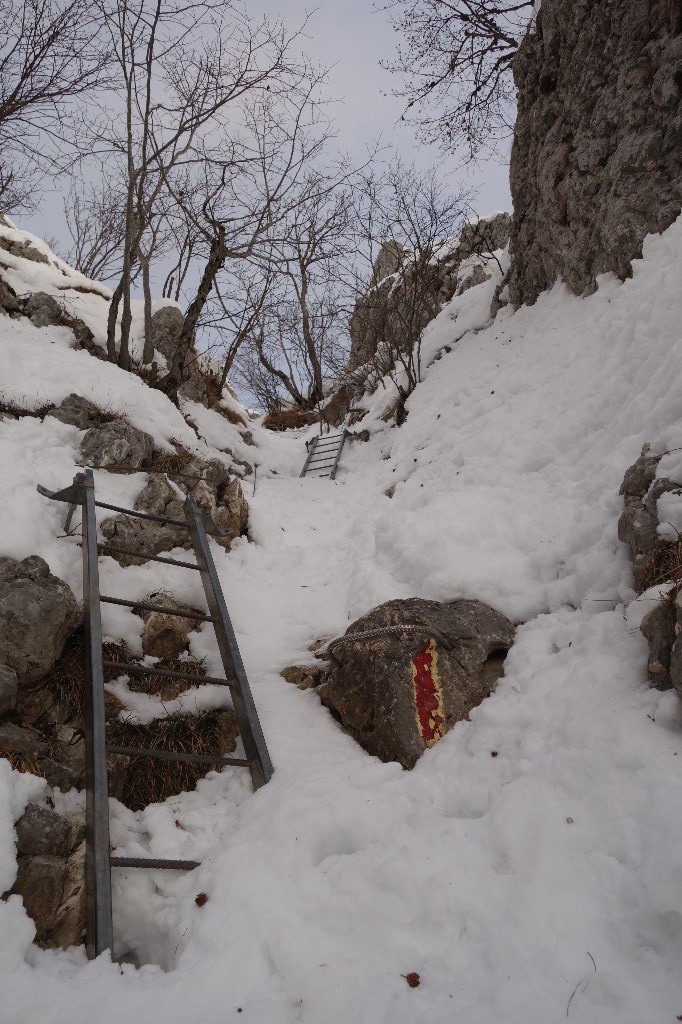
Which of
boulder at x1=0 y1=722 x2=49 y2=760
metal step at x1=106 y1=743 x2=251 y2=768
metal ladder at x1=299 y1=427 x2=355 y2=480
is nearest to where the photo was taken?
metal step at x1=106 y1=743 x2=251 y2=768

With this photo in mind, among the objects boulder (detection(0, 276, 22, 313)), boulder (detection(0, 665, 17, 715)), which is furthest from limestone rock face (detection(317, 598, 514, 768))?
boulder (detection(0, 276, 22, 313))

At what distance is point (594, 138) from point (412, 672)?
6.99 metres

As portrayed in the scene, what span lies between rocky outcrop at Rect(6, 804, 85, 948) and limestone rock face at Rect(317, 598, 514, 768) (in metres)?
1.47

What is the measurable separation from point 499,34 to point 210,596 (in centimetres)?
1031

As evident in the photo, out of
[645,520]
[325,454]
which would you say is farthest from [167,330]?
[645,520]

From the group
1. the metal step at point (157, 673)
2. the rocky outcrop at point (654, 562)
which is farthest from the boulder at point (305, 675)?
the rocky outcrop at point (654, 562)

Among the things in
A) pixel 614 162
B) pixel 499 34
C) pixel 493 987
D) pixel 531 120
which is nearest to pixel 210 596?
pixel 493 987

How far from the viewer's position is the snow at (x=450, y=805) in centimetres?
177

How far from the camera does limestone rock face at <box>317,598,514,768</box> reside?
3000mm

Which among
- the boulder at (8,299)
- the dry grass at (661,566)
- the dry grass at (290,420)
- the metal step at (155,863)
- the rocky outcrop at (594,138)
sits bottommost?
the dry grass at (290,420)

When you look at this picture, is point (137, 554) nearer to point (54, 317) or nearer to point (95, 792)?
point (95, 792)

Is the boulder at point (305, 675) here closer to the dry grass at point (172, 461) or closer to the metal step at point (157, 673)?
the metal step at point (157, 673)

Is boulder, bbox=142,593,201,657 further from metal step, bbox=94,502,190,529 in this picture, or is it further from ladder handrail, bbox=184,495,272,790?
metal step, bbox=94,502,190,529

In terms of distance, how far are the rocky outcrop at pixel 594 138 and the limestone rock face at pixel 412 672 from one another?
4.87 meters
